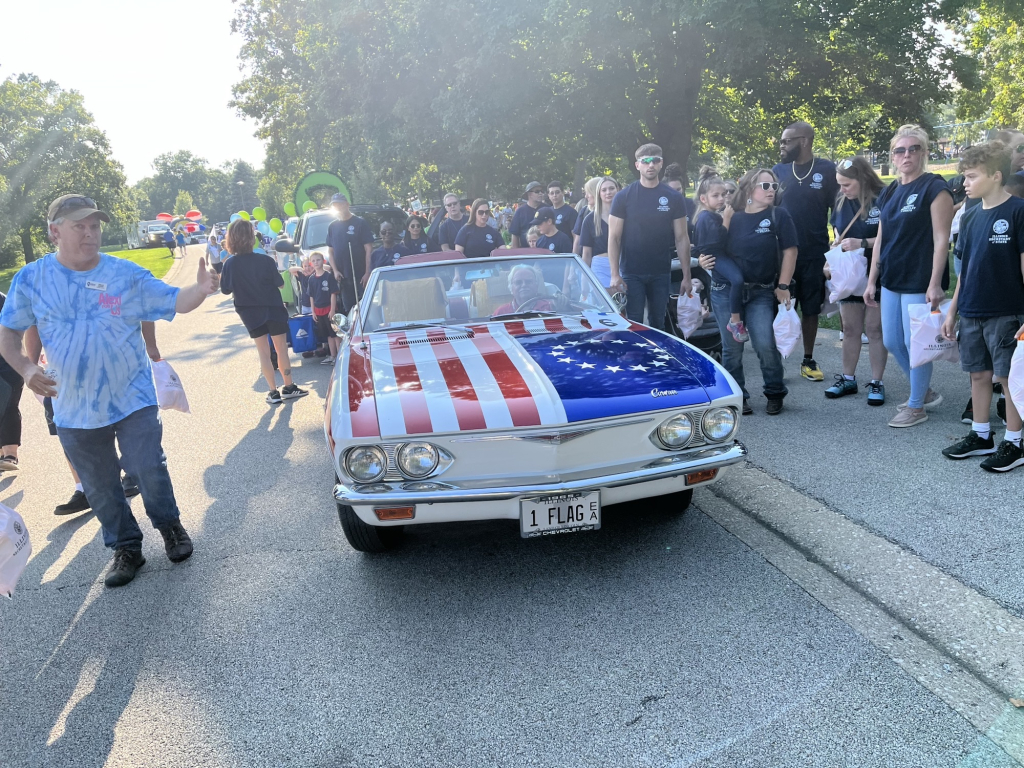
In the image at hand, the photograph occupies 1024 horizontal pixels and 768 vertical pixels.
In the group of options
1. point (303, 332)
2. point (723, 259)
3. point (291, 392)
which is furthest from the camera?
point (303, 332)

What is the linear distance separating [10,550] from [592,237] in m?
5.64

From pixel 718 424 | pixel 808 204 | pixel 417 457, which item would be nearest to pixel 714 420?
pixel 718 424

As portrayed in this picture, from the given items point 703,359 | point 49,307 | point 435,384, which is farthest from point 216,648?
point 703,359

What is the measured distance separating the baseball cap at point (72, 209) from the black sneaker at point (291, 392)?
4.34 metres

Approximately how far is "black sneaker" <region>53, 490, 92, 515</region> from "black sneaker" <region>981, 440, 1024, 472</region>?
555 cm

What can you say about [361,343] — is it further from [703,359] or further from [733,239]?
[733,239]

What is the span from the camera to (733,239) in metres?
5.93

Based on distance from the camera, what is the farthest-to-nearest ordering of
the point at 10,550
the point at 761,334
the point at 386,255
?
the point at 386,255 < the point at 761,334 < the point at 10,550

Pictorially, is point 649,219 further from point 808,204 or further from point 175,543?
point 175,543

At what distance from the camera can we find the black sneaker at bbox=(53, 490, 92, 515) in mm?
5195

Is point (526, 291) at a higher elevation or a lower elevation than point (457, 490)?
higher

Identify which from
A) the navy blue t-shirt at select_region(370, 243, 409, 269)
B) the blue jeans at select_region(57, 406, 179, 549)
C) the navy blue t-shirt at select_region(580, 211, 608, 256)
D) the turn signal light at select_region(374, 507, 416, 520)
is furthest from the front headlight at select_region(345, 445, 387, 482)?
the navy blue t-shirt at select_region(370, 243, 409, 269)

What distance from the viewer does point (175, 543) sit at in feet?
14.0

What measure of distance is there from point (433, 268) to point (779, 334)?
2653 mm
